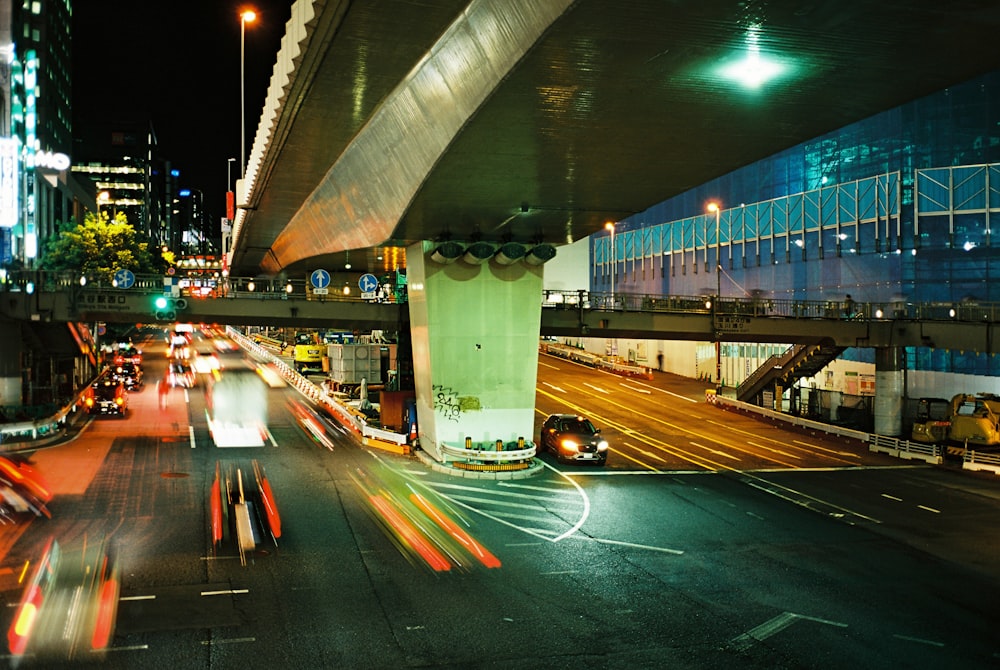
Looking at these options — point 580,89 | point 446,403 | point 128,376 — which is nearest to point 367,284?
point 446,403

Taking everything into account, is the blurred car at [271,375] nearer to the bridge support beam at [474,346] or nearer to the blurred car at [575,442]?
the bridge support beam at [474,346]

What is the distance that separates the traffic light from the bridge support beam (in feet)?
30.8

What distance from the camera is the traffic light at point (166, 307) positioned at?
101ft

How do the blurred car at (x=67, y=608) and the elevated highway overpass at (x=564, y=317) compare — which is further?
the elevated highway overpass at (x=564, y=317)

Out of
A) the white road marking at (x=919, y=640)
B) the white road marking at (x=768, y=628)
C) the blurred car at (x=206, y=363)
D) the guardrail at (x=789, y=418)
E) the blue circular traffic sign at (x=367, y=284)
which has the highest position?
the blue circular traffic sign at (x=367, y=284)

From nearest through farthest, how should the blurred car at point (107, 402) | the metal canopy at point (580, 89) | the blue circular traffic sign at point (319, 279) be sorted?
the metal canopy at point (580, 89)
the blue circular traffic sign at point (319, 279)
the blurred car at point (107, 402)

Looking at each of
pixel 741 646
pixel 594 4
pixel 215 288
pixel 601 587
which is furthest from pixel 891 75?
pixel 215 288

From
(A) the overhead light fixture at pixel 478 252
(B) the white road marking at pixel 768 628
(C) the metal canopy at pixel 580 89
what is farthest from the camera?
(A) the overhead light fixture at pixel 478 252

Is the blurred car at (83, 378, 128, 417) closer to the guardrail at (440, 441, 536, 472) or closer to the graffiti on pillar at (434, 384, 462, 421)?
the graffiti on pillar at (434, 384, 462, 421)

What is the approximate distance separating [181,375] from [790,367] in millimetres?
43148

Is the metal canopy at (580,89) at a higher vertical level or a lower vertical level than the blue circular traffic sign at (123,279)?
higher

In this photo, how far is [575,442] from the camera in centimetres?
2870

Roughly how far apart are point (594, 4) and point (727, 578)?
35.4 ft

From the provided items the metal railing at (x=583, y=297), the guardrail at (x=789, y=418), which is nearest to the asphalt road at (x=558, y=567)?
the metal railing at (x=583, y=297)
